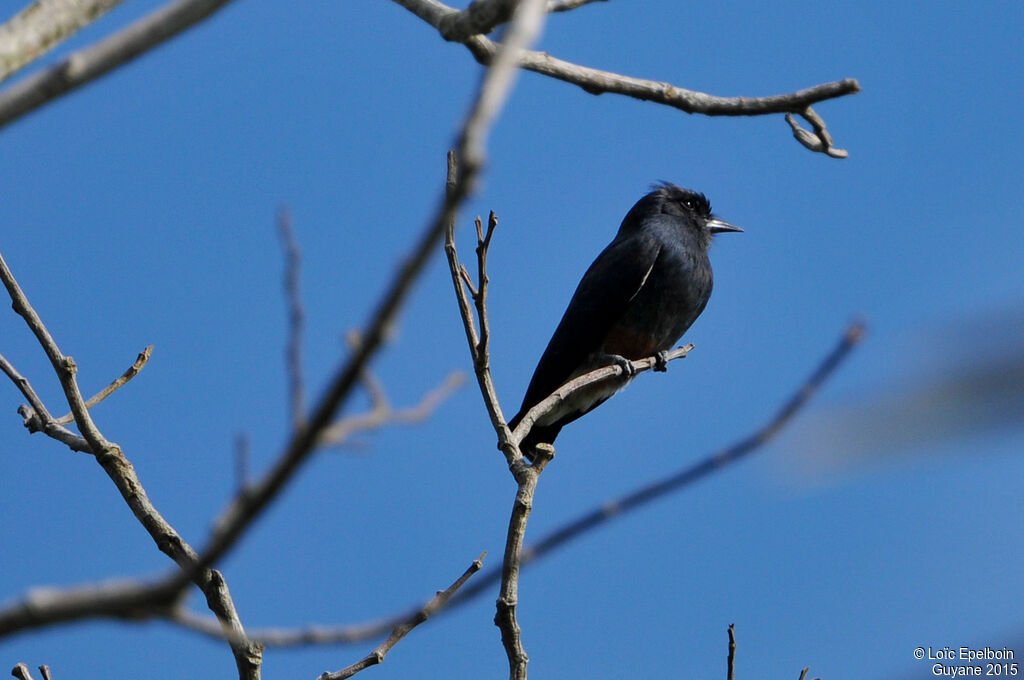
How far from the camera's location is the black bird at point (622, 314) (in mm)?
6969

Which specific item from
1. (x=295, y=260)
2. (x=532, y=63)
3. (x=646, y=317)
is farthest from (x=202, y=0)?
(x=646, y=317)

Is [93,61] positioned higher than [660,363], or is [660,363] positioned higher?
[660,363]

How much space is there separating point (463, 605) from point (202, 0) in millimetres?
1140

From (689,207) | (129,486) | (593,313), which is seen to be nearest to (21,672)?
(129,486)

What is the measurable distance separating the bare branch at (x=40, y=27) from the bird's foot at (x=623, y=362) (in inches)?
165

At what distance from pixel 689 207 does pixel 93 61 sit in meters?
6.91

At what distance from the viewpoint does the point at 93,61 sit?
157 cm

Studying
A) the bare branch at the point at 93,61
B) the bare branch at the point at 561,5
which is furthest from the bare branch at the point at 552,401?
the bare branch at the point at 93,61

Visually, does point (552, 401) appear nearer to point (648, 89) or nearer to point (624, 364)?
point (648, 89)

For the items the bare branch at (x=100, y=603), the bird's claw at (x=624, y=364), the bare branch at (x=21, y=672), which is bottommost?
the bare branch at (x=100, y=603)

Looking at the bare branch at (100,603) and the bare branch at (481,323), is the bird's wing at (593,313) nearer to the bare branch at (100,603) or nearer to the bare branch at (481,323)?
the bare branch at (481,323)

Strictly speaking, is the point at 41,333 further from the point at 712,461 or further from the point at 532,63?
the point at 712,461

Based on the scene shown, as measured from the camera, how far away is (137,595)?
0.86 metres

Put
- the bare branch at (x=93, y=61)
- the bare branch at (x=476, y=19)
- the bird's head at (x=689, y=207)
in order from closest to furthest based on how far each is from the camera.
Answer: the bare branch at (x=93, y=61), the bare branch at (x=476, y=19), the bird's head at (x=689, y=207)
